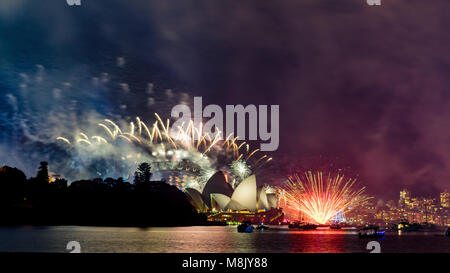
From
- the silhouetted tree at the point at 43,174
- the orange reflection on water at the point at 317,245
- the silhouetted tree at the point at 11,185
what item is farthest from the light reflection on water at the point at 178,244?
the silhouetted tree at the point at 43,174

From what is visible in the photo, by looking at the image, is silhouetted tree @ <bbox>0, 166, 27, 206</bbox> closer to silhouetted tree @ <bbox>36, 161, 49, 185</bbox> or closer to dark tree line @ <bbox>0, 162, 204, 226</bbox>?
dark tree line @ <bbox>0, 162, 204, 226</bbox>

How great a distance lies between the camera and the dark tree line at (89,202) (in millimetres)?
142250

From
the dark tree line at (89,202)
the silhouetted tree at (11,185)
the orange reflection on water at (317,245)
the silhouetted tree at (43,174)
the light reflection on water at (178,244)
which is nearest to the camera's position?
the light reflection on water at (178,244)

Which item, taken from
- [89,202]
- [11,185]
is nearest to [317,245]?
[89,202]

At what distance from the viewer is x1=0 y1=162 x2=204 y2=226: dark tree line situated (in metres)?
142

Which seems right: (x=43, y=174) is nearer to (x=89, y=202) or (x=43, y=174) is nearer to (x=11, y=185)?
(x=11, y=185)

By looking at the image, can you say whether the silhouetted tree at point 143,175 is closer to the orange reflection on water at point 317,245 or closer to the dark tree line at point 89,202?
the dark tree line at point 89,202

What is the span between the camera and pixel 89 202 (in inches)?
6019
